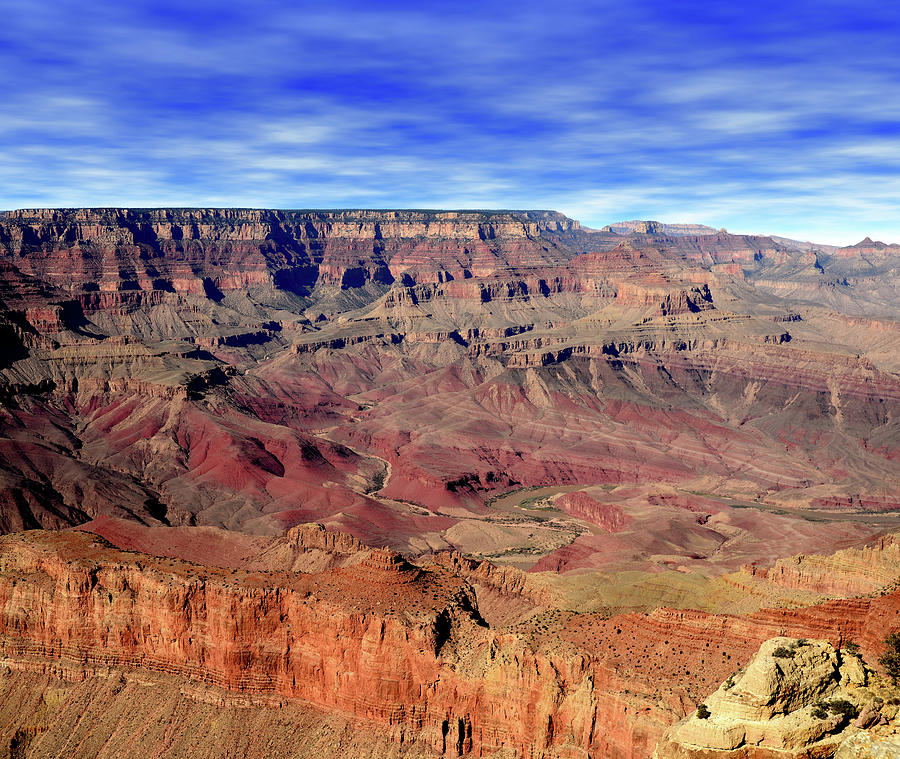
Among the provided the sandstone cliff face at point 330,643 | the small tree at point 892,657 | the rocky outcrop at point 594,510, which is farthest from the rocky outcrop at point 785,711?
the rocky outcrop at point 594,510

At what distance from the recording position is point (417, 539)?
406ft

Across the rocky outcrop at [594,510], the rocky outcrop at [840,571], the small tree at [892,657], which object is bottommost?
the rocky outcrop at [594,510]

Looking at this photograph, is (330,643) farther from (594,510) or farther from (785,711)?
(594,510)

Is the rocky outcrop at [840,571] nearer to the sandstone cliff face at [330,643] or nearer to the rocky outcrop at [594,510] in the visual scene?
the sandstone cliff face at [330,643]

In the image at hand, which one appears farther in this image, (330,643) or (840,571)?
(840,571)

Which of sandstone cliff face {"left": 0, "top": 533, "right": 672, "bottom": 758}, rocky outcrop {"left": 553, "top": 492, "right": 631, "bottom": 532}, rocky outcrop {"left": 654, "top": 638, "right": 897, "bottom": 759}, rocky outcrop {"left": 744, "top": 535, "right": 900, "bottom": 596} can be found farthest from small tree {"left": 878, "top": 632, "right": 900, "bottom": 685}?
Answer: rocky outcrop {"left": 553, "top": 492, "right": 631, "bottom": 532}

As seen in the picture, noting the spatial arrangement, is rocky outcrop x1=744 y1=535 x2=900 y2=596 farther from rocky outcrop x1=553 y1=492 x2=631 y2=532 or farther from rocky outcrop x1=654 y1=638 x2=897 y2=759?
rocky outcrop x1=553 y1=492 x2=631 y2=532

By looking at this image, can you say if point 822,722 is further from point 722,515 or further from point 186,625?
point 722,515

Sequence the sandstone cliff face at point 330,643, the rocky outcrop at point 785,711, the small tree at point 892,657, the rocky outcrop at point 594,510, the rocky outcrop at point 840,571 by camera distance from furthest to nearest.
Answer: the rocky outcrop at point 594,510
the rocky outcrop at point 840,571
the sandstone cliff face at point 330,643
the small tree at point 892,657
the rocky outcrop at point 785,711

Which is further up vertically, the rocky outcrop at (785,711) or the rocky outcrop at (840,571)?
the rocky outcrop at (785,711)

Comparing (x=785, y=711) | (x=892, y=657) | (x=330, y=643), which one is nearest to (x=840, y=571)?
(x=892, y=657)

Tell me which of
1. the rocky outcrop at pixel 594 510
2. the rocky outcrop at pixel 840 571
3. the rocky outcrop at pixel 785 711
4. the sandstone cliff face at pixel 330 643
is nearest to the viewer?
the rocky outcrop at pixel 785 711

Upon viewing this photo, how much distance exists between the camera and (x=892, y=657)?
40.0m

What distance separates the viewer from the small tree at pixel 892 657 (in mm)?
38406
